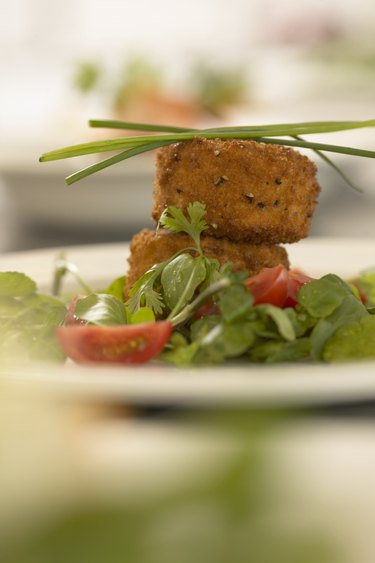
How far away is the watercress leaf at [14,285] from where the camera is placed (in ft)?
7.20

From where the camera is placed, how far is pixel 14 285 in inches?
86.9

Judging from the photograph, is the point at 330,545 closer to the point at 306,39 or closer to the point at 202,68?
the point at 202,68

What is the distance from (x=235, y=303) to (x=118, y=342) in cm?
23

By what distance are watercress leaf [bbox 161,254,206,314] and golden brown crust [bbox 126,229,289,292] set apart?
0.19 m

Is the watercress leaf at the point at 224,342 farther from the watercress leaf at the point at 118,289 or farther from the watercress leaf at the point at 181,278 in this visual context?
the watercress leaf at the point at 118,289

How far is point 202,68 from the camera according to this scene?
19.3 ft

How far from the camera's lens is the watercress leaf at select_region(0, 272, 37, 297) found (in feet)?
7.20

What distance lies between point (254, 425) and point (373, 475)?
0.13 meters

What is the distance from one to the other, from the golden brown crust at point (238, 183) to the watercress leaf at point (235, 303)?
0.47 metres

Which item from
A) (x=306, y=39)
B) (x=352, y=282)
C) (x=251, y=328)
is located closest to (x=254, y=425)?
(x=251, y=328)

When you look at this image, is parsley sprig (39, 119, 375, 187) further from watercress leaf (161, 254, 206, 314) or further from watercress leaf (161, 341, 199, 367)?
watercress leaf (161, 341, 199, 367)

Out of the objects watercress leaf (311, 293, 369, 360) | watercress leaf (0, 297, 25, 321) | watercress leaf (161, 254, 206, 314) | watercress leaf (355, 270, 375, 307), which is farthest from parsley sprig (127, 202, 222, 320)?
watercress leaf (355, 270, 375, 307)

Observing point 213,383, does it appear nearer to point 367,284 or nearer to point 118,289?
point 118,289

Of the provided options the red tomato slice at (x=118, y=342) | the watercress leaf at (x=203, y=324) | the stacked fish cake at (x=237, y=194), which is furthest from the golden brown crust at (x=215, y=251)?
the red tomato slice at (x=118, y=342)
